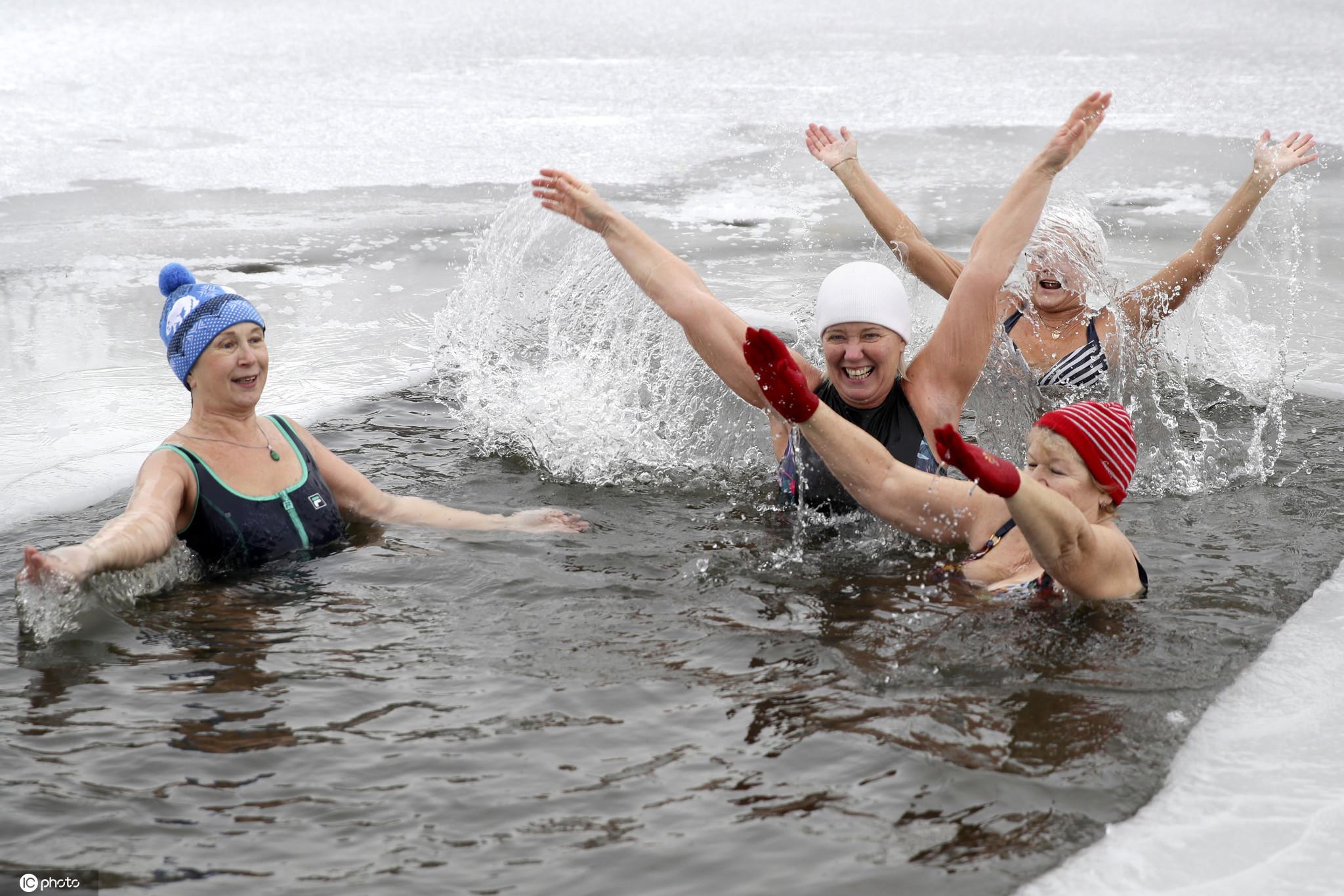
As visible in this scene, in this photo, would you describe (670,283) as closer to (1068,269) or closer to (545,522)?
(545,522)

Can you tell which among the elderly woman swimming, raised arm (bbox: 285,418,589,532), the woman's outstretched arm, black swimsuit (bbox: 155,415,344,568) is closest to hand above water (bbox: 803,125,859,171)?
the woman's outstretched arm

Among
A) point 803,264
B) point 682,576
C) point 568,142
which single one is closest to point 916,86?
point 568,142

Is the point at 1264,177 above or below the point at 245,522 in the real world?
above

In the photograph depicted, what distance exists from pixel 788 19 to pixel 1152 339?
19.1 metres

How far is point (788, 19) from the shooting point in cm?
2448

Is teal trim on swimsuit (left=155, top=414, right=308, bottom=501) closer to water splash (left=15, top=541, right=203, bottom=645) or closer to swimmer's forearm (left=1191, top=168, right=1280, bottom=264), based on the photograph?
water splash (left=15, top=541, right=203, bottom=645)

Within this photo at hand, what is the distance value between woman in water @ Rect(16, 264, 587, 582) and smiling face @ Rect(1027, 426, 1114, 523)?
2677 mm

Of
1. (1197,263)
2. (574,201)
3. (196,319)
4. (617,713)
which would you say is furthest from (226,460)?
(1197,263)

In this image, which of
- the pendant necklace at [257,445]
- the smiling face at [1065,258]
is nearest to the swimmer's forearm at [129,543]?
the pendant necklace at [257,445]

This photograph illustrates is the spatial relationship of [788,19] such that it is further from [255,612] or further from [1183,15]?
[255,612]

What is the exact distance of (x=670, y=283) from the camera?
17.1ft

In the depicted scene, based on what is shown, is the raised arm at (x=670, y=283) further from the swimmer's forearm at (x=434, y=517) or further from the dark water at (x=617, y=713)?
the swimmer's forearm at (x=434, y=517)

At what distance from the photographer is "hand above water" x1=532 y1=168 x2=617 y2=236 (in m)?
5.22

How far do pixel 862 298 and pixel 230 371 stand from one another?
2.36 m
